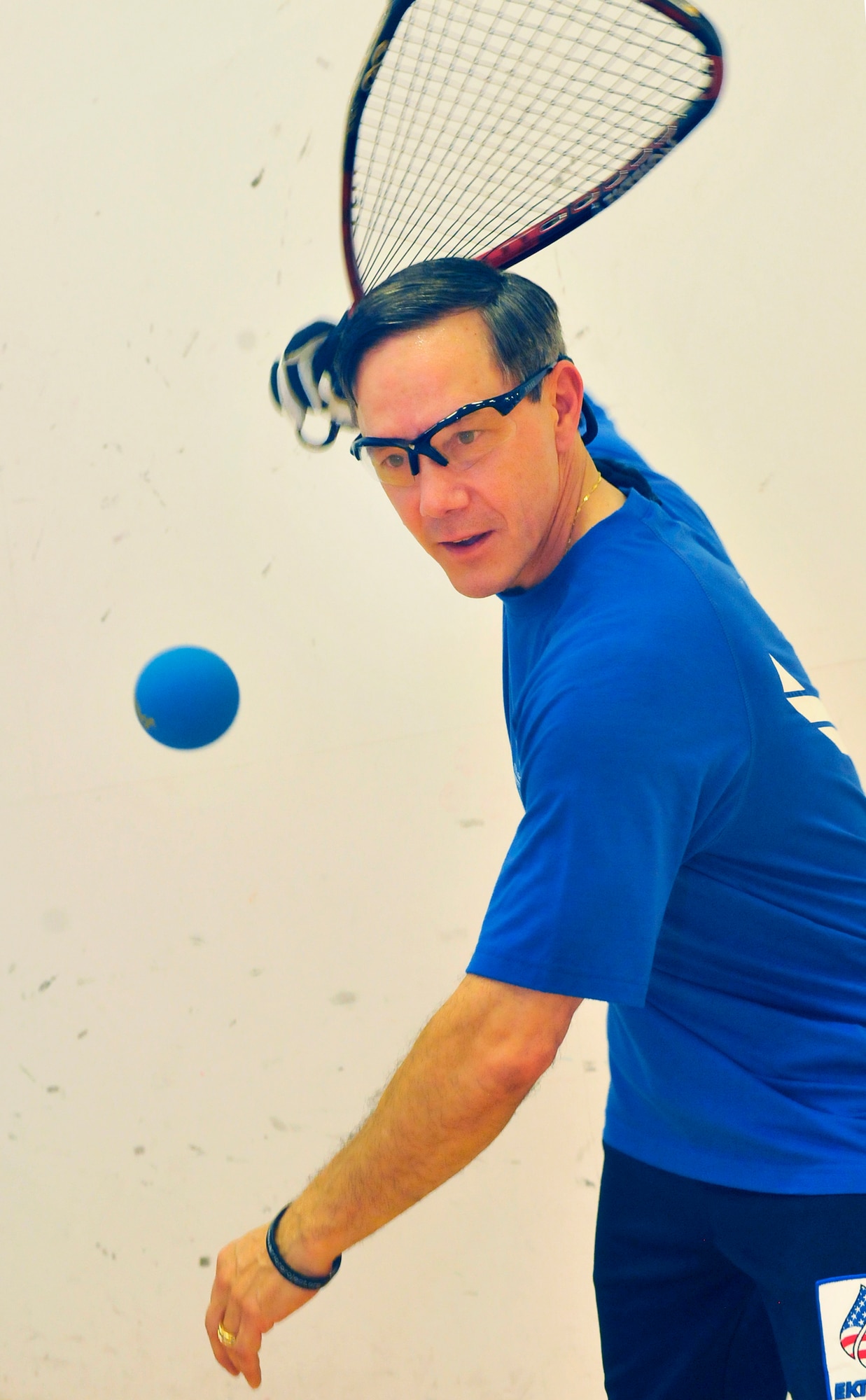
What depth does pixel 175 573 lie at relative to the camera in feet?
4.60

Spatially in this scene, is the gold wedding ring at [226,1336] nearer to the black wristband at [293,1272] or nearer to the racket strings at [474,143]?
the black wristband at [293,1272]

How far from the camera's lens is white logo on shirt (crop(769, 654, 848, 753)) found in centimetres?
86

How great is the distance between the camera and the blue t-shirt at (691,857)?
728 millimetres

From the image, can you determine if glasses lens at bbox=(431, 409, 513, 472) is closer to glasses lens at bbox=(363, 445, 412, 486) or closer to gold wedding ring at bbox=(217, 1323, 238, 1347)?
glasses lens at bbox=(363, 445, 412, 486)

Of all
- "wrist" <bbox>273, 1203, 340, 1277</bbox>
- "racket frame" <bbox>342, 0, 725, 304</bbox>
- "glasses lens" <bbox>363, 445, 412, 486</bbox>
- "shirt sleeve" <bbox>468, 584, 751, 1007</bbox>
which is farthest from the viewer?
"racket frame" <bbox>342, 0, 725, 304</bbox>

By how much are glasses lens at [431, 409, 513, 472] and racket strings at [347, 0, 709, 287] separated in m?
0.32

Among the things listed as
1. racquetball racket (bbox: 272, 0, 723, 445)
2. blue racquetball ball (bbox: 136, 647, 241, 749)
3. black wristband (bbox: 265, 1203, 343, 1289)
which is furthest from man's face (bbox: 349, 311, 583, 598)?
black wristband (bbox: 265, 1203, 343, 1289)

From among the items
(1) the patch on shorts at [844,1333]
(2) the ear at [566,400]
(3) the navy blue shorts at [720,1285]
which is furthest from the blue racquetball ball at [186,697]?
(1) the patch on shorts at [844,1333]

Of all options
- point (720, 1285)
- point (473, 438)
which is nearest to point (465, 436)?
A: point (473, 438)

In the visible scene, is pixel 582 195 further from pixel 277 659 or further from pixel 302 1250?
pixel 302 1250

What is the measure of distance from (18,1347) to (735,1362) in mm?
990

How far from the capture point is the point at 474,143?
1.16m

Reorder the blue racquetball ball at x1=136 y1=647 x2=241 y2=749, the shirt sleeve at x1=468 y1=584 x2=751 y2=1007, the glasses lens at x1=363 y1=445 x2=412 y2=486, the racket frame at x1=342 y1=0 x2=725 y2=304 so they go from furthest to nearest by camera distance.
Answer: the blue racquetball ball at x1=136 y1=647 x2=241 y2=749 < the racket frame at x1=342 y1=0 x2=725 y2=304 < the glasses lens at x1=363 y1=445 x2=412 y2=486 < the shirt sleeve at x1=468 y1=584 x2=751 y2=1007

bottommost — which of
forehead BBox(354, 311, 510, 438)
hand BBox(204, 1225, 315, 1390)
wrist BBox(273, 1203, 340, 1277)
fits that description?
hand BBox(204, 1225, 315, 1390)
